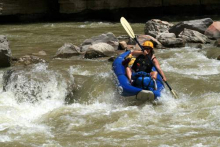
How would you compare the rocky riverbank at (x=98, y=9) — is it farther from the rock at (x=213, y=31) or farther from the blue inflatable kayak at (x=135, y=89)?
the blue inflatable kayak at (x=135, y=89)

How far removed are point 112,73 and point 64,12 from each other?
34.6 ft

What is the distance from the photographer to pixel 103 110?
19.4ft

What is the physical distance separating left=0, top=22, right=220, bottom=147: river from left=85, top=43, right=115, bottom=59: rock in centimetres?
22

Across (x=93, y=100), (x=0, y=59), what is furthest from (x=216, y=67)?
(x=0, y=59)

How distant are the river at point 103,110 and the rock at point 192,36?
1.57 meters

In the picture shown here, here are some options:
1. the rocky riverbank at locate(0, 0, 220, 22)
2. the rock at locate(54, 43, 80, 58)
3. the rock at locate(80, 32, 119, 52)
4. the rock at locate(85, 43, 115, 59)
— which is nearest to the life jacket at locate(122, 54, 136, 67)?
the rock at locate(85, 43, 115, 59)

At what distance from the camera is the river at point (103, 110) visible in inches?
186

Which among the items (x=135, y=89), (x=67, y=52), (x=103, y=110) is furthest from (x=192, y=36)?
(x=103, y=110)

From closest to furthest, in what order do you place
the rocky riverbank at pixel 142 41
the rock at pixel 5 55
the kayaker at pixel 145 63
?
the kayaker at pixel 145 63, the rock at pixel 5 55, the rocky riverbank at pixel 142 41

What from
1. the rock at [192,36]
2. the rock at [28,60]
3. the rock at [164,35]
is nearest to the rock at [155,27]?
the rock at [164,35]

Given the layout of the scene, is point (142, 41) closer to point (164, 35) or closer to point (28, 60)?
point (164, 35)

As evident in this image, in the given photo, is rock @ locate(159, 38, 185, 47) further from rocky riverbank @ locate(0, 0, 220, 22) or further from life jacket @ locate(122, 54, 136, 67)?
rocky riverbank @ locate(0, 0, 220, 22)

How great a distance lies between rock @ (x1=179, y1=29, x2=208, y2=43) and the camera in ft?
34.5

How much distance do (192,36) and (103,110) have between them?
546 cm
